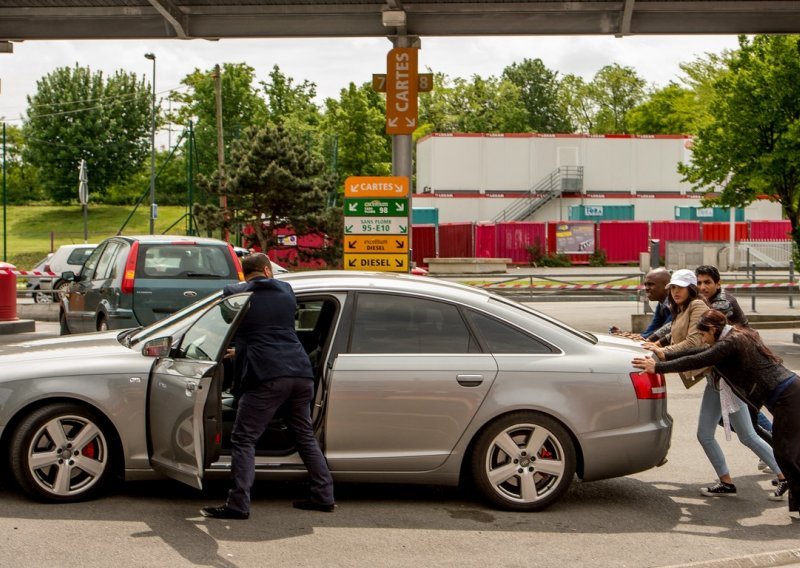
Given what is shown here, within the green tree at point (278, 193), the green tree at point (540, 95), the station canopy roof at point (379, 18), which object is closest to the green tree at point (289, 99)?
the green tree at point (540, 95)

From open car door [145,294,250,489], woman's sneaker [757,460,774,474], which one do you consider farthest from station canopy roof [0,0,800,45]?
open car door [145,294,250,489]

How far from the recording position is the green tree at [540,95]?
120625 millimetres

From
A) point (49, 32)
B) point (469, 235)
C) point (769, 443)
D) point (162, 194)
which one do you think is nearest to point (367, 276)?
point (769, 443)

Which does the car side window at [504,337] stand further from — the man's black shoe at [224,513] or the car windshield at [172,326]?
the man's black shoe at [224,513]

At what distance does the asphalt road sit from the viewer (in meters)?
5.93

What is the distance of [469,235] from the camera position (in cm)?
5669

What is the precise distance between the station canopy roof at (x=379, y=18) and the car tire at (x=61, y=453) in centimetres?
1172

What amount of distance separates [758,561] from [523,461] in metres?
1.55

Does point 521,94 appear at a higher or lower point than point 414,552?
higher

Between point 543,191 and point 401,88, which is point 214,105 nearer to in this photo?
point 543,191

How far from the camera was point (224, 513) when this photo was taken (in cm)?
660

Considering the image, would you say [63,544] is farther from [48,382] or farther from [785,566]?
[785,566]

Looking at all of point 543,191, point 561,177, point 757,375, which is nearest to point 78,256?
point 757,375

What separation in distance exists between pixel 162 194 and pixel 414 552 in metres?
89.7
